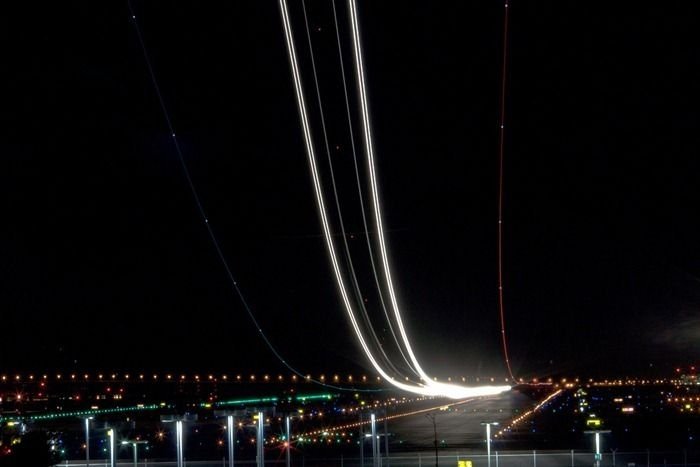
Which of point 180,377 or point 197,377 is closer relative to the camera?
point 180,377

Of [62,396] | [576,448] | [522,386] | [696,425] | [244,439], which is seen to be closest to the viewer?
[576,448]

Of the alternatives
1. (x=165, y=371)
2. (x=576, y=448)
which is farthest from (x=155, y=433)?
(x=165, y=371)

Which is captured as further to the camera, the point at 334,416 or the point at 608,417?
the point at 334,416

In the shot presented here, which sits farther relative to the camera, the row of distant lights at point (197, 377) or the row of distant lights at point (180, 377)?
the row of distant lights at point (197, 377)

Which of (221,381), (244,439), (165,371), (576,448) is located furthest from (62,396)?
(576,448)

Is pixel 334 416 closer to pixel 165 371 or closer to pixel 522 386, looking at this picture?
pixel 165 371

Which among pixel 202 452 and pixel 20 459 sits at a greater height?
pixel 20 459

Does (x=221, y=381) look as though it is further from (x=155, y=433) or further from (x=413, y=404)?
(x=155, y=433)

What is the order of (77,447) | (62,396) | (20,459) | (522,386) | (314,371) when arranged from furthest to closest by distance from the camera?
(522,386)
(314,371)
(62,396)
(77,447)
(20,459)

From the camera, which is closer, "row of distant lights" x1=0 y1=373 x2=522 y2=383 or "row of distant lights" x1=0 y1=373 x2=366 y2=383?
"row of distant lights" x1=0 y1=373 x2=366 y2=383
